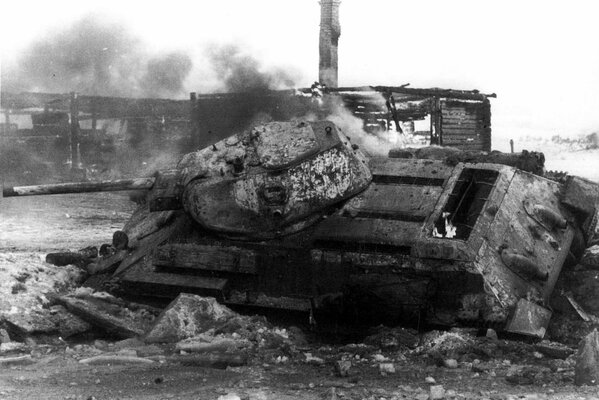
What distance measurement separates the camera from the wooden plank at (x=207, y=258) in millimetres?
7777

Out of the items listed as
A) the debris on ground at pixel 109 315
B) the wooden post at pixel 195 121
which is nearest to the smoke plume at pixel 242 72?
the wooden post at pixel 195 121

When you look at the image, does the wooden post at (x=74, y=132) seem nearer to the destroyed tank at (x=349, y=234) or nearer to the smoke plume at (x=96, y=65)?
the smoke plume at (x=96, y=65)

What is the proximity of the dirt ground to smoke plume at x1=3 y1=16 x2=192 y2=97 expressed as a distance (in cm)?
2818

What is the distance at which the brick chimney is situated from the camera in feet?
96.4

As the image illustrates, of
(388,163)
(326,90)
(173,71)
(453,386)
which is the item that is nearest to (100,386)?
(453,386)

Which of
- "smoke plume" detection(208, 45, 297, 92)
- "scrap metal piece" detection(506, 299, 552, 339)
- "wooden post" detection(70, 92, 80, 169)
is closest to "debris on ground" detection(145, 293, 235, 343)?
"scrap metal piece" detection(506, 299, 552, 339)

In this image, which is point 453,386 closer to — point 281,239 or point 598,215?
point 281,239

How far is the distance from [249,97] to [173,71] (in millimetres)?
10704

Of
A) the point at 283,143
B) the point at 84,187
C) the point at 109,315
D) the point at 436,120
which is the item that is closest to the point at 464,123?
the point at 436,120

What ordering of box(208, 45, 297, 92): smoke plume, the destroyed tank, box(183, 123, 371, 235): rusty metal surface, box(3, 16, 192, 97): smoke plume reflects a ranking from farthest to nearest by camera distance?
box(3, 16, 192, 97): smoke plume
box(208, 45, 297, 92): smoke plume
box(183, 123, 371, 235): rusty metal surface
the destroyed tank

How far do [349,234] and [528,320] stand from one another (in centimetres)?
169

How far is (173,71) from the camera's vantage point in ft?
116

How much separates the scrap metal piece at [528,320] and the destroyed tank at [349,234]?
0.04 ft

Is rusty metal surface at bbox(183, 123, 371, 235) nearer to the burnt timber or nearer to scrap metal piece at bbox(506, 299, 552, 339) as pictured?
scrap metal piece at bbox(506, 299, 552, 339)
